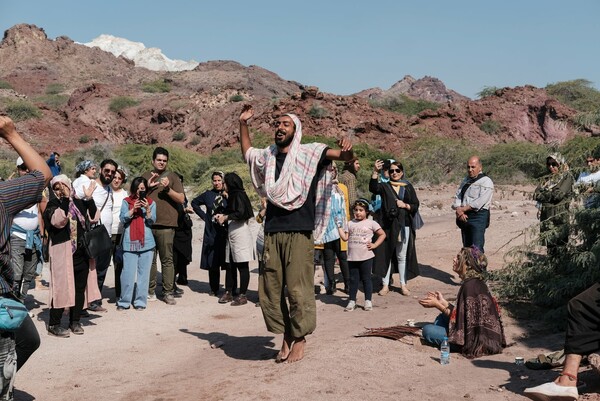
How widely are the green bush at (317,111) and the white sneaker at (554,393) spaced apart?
3480 centimetres

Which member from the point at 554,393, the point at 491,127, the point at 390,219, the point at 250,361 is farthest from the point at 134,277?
the point at 491,127

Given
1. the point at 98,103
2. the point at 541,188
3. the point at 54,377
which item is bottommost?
the point at 54,377

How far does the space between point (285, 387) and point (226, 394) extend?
442 millimetres

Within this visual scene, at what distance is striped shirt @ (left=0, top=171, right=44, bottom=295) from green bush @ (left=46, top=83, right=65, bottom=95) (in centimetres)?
7400

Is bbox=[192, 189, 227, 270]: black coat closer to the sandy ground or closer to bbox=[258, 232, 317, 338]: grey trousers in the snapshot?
the sandy ground

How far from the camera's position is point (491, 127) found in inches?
1663

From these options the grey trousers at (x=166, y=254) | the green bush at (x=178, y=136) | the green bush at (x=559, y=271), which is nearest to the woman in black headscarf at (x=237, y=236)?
the grey trousers at (x=166, y=254)

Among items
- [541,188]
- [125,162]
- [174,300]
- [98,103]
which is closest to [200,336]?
[174,300]

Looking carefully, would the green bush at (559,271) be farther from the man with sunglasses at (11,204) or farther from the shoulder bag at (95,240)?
the man with sunglasses at (11,204)

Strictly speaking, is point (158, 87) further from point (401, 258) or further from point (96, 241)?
point (96, 241)

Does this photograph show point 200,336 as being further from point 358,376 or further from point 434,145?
point 434,145

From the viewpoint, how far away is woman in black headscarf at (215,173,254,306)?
32.4 ft

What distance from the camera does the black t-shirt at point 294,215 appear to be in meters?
6.39

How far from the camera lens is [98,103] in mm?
52562
